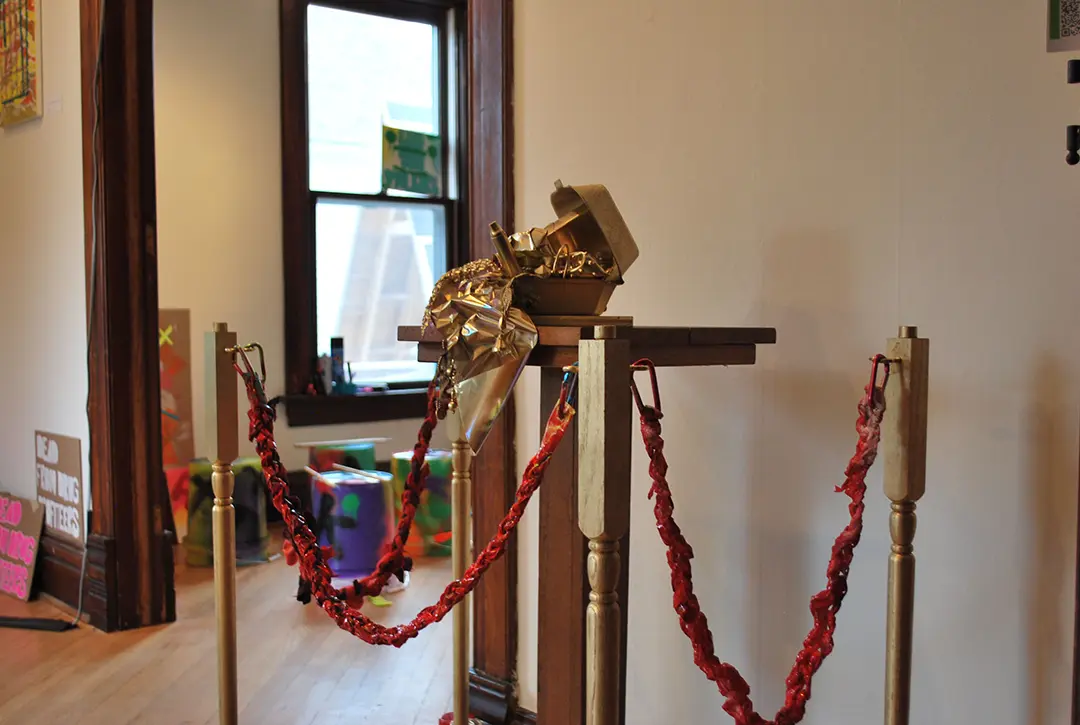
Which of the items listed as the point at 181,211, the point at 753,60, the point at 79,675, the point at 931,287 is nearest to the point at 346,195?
the point at 181,211

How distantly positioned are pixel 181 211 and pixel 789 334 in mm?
3349

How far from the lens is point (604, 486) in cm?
131

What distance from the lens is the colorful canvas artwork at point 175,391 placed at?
4289mm

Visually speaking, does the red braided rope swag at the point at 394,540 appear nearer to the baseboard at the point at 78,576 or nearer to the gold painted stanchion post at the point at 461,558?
the gold painted stanchion post at the point at 461,558

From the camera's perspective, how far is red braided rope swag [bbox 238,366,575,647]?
4.80ft

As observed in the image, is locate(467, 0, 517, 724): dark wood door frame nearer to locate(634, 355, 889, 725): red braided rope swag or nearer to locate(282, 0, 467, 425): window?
locate(634, 355, 889, 725): red braided rope swag

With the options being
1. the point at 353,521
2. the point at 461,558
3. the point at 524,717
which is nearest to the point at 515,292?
the point at 461,558

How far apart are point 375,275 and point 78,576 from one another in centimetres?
208

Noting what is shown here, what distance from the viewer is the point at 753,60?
187cm

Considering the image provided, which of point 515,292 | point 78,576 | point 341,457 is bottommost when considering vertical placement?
point 78,576

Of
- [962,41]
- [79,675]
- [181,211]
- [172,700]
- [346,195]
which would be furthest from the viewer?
[346,195]

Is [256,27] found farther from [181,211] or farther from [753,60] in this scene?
[753,60]

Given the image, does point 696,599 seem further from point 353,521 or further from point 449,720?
point 353,521

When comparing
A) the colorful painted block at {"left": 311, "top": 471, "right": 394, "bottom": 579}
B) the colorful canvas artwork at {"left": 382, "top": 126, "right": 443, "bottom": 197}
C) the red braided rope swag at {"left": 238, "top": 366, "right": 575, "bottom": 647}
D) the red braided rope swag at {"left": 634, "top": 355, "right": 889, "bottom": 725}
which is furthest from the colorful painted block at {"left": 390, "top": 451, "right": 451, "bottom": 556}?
the red braided rope swag at {"left": 634, "top": 355, "right": 889, "bottom": 725}
